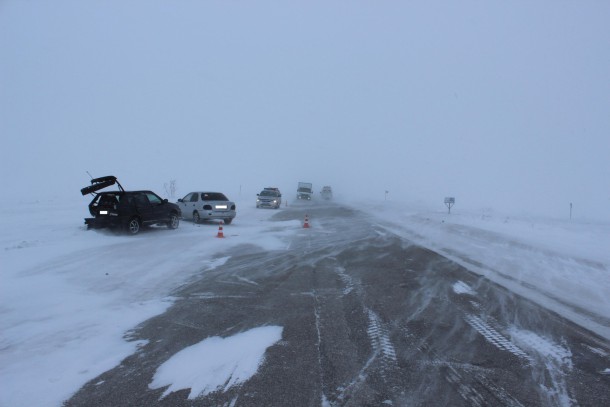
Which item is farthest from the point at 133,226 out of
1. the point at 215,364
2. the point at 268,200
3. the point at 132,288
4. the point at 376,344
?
the point at 268,200

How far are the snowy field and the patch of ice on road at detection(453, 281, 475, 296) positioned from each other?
2.66ft

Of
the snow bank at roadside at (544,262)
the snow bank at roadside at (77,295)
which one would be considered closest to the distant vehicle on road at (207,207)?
the snow bank at roadside at (77,295)

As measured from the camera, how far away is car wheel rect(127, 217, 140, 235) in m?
14.9

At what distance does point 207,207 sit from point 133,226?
16.1ft

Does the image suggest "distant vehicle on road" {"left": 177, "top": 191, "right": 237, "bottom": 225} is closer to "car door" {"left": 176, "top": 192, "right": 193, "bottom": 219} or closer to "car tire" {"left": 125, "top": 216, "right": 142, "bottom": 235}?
"car door" {"left": 176, "top": 192, "right": 193, "bottom": 219}

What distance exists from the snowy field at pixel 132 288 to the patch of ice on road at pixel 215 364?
0.01 m

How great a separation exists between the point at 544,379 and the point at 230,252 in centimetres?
888

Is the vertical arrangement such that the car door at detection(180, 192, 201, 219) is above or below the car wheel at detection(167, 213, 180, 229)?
above

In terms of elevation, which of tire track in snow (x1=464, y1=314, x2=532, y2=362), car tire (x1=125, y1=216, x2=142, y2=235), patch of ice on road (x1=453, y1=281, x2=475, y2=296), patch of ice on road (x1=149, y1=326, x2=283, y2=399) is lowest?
patch of ice on road (x1=149, y1=326, x2=283, y2=399)

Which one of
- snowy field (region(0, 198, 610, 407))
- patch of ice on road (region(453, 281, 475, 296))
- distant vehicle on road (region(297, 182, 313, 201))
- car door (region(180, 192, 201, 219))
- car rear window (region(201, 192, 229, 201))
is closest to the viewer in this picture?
snowy field (region(0, 198, 610, 407))

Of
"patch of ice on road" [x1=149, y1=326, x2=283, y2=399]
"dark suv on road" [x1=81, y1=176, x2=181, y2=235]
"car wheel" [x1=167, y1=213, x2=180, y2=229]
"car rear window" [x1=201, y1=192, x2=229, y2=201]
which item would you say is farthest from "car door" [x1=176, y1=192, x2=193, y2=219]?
"patch of ice on road" [x1=149, y1=326, x2=283, y2=399]

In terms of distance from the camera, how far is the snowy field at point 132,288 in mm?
4270

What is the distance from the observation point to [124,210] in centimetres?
1484

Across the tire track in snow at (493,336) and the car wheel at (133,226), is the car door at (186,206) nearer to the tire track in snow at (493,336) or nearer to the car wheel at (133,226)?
the car wheel at (133,226)
